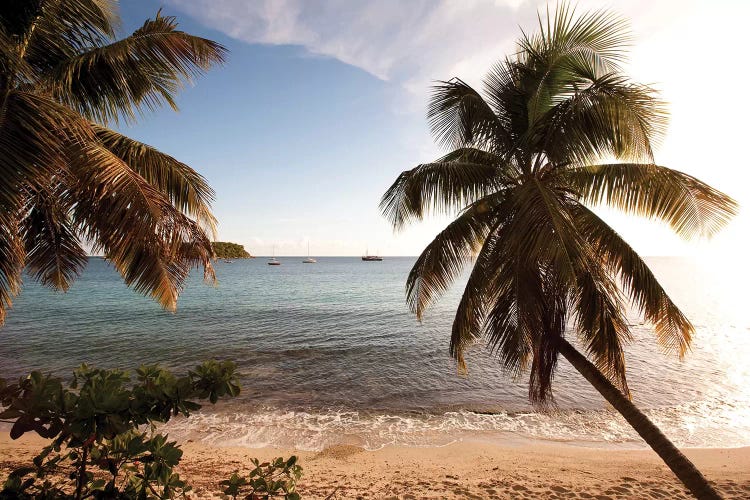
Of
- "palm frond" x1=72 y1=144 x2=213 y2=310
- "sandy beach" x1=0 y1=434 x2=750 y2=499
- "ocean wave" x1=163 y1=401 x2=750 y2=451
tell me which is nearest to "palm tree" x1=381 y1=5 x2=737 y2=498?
"sandy beach" x1=0 y1=434 x2=750 y2=499

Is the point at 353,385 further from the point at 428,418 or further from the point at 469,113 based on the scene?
the point at 469,113

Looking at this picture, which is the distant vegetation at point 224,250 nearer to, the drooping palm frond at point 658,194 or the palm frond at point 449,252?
the palm frond at point 449,252

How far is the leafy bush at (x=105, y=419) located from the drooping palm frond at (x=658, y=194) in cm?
611

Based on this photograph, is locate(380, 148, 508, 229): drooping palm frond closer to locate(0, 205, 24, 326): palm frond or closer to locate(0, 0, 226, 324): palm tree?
locate(0, 0, 226, 324): palm tree

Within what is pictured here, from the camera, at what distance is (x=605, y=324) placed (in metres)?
4.67

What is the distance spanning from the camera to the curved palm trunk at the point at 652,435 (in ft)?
14.0

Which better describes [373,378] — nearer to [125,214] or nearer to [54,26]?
[125,214]

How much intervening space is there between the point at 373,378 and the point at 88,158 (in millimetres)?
12770

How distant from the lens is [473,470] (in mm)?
7809

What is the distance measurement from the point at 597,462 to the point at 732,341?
71.8ft

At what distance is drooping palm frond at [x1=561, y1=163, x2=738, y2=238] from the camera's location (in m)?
5.17

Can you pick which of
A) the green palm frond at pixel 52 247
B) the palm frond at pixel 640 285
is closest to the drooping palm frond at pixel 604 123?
the palm frond at pixel 640 285

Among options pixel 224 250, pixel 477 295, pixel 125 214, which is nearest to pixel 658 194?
pixel 477 295

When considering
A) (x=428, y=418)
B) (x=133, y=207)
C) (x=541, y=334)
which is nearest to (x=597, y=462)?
(x=428, y=418)
